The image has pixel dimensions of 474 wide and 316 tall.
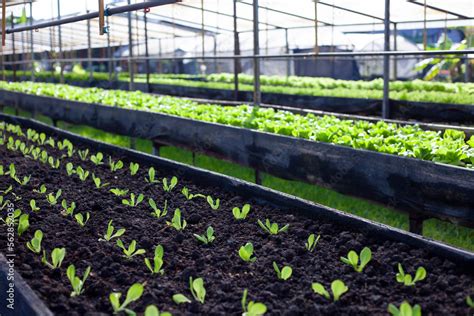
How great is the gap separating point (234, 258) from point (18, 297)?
94cm

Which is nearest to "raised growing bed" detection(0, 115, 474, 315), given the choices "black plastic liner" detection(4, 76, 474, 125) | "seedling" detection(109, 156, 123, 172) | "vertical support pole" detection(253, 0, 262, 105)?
"seedling" detection(109, 156, 123, 172)

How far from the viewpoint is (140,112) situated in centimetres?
711

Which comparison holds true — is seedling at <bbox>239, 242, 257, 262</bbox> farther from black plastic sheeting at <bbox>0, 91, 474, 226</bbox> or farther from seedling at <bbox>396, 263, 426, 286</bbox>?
black plastic sheeting at <bbox>0, 91, 474, 226</bbox>

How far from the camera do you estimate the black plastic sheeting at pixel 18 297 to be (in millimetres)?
2178

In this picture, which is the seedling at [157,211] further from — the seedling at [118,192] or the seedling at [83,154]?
the seedling at [83,154]

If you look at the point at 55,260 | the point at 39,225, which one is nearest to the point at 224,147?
the point at 39,225

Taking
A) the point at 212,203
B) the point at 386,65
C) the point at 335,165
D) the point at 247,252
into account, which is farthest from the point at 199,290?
the point at 386,65

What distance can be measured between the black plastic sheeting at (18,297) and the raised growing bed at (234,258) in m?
0.05

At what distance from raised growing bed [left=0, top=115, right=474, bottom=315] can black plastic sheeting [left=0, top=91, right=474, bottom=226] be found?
82 cm

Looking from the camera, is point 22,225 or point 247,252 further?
point 22,225

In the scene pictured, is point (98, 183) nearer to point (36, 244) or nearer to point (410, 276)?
point (36, 244)

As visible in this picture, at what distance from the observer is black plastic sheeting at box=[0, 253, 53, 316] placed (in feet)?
7.14

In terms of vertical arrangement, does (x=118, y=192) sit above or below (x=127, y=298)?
above

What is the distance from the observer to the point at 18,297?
2342mm
